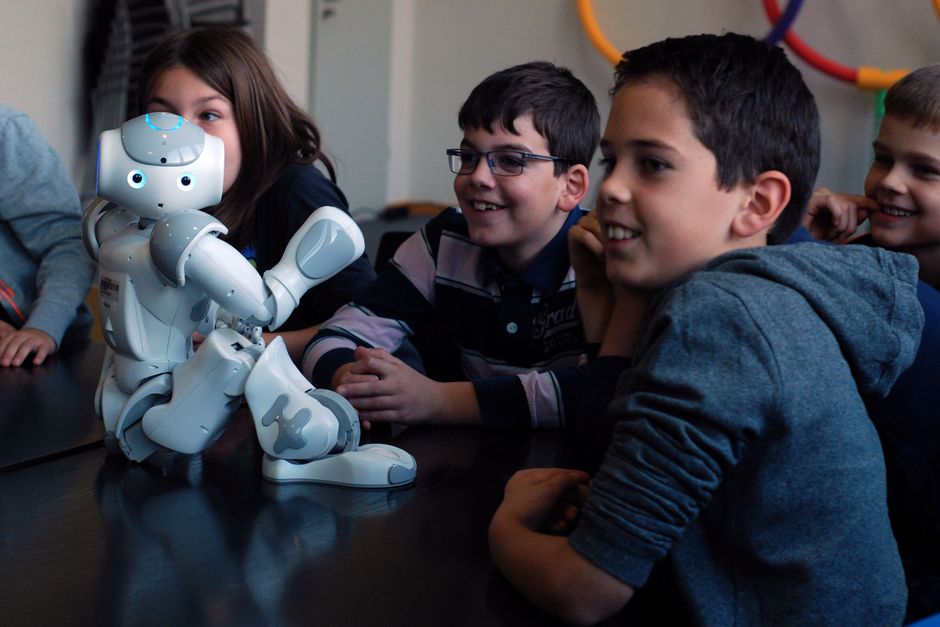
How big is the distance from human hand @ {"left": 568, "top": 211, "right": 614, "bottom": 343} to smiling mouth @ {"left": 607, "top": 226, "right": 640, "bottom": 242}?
0.18 m

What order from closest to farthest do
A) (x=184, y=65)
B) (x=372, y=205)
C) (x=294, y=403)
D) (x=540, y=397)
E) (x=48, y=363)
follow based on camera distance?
(x=294, y=403) < (x=540, y=397) < (x=48, y=363) < (x=184, y=65) < (x=372, y=205)

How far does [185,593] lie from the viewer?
63 cm

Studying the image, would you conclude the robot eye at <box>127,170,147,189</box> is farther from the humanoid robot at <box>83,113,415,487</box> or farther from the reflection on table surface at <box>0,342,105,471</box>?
the reflection on table surface at <box>0,342,105,471</box>

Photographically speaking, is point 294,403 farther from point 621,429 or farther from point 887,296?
point 887,296

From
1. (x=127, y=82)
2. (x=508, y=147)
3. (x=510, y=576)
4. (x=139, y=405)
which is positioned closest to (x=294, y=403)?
(x=139, y=405)

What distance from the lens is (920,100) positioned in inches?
44.6

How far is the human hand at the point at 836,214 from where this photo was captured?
1226 millimetres

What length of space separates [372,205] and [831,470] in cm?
386

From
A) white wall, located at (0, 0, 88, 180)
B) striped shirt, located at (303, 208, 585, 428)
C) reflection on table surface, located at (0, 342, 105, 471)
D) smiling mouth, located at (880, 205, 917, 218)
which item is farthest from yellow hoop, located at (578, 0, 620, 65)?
reflection on table surface, located at (0, 342, 105, 471)

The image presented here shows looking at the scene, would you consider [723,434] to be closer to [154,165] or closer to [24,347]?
[154,165]

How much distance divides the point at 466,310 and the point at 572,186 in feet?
0.75

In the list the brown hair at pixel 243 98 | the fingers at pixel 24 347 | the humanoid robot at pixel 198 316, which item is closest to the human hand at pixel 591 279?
the humanoid robot at pixel 198 316

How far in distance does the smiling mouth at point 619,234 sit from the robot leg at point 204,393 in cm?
32

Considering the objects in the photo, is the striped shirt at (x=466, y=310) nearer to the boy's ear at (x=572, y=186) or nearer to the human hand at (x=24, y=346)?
the boy's ear at (x=572, y=186)
